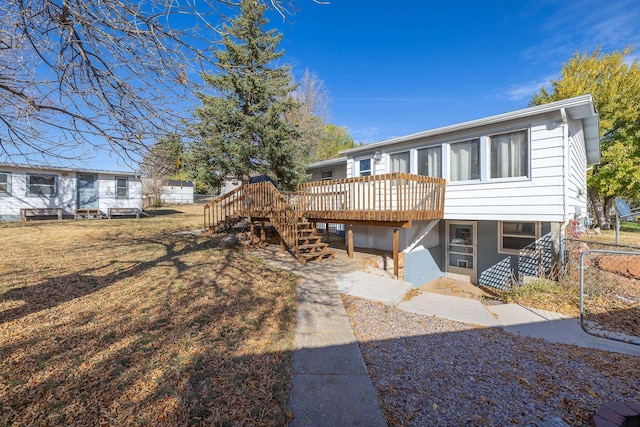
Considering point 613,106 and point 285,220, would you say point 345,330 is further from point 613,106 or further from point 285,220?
point 613,106

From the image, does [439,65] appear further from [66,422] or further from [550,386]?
[66,422]

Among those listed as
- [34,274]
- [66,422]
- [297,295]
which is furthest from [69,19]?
[34,274]

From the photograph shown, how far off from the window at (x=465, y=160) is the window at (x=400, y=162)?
57.6 inches

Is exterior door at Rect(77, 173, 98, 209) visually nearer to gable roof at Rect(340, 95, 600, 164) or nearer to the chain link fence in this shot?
gable roof at Rect(340, 95, 600, 164)

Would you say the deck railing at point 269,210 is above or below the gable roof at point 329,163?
below

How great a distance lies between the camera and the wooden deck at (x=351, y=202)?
6945 millimetres

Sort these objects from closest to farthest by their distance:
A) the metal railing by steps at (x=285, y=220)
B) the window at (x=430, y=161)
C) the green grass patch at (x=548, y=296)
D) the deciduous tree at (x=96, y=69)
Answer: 1. the deciduous tree at (x=96, y=69)
2. the green grass patch at (x=548, y=296)
3. the metal railing by steps at (x=285, y=220)
4. the window at (x=430, y=161)

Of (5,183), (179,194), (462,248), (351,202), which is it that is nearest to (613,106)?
(462,248)

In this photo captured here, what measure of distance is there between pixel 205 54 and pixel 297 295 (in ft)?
13.1

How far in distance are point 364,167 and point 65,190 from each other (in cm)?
1679

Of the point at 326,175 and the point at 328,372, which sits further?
the point at 326,175

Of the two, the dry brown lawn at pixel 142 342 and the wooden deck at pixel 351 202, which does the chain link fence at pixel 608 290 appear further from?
the dry brown lawn at pixel 142 342

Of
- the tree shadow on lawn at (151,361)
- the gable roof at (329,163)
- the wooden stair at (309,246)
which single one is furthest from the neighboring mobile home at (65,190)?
the tree shadow on lawn at (151,361)

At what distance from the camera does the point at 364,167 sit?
34.2 feet
